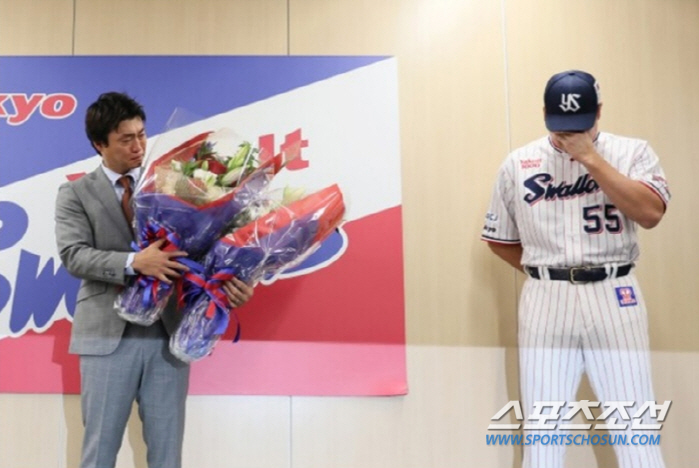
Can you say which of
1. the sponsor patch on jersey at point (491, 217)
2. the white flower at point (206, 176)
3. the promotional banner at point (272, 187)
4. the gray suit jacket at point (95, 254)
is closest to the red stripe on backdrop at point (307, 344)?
the promotional banner at point (272, 187)

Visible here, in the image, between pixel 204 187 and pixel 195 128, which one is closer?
pixel 204 187

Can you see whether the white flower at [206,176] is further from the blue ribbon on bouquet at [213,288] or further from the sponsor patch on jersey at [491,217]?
the sponsor patch on jersey at [491,217]

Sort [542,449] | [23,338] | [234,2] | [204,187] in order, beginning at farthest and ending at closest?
1. [234,2]
2. [23,338]
3. [542,449]
4. [204,187]

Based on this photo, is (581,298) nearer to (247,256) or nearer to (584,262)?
(584,262)

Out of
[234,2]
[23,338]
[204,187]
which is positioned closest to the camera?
[204,187]

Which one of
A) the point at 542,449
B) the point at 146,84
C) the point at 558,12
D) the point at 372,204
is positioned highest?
the point at 558,12

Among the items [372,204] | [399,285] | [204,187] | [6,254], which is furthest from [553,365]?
[6,254]

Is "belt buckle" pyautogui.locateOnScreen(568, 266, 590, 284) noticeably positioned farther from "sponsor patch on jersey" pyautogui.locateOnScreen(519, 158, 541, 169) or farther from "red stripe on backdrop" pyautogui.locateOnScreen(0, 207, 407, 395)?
"red stripe on backdrop" pyautogui.locateOnScreen(0, 207, 407, 395)

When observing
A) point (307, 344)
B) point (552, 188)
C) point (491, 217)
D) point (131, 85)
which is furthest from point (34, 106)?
point (552, 188)

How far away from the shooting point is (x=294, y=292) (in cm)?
249

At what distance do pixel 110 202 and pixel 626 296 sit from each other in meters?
1.65

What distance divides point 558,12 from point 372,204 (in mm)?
1121

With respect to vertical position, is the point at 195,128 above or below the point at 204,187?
above

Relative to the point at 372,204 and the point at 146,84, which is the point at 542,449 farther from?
the point at 146,84
